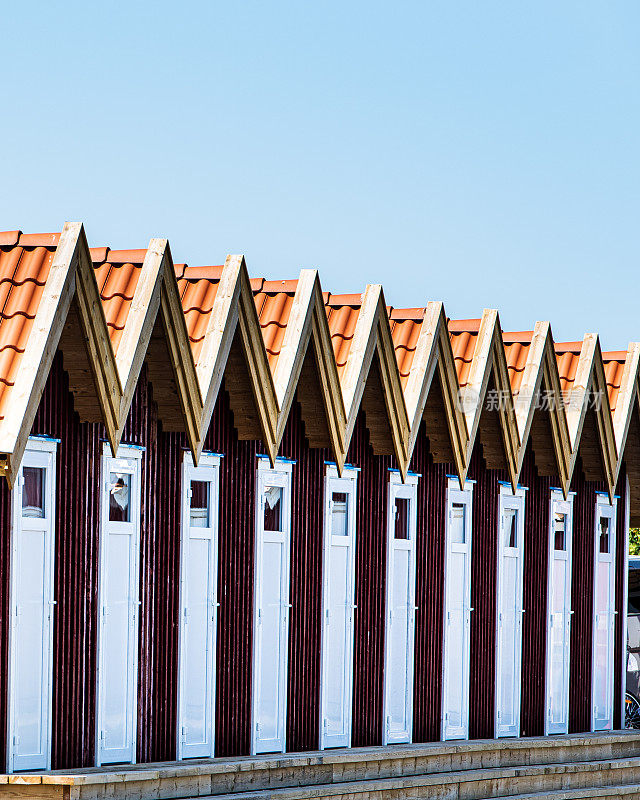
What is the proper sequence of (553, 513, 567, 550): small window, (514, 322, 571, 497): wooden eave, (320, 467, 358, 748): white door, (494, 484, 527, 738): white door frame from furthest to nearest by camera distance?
1. (553, 513, 567, 550): small window
2. (494, 484, 527, 738): white door frame
3. (514, 322, 571, 497): wooden eave
4. (320, 467, 358, 748): white door

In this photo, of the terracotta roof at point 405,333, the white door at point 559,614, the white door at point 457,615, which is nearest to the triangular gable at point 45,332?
the terracotta roof at point 405,333

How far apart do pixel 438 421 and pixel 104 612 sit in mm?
5715

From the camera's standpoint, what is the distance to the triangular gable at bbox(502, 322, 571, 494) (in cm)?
1808

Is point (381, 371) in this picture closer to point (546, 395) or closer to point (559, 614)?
point (546, 395)

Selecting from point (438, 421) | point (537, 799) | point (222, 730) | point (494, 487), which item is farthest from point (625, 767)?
point (222, 730)

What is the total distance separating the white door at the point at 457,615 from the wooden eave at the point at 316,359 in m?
3.23

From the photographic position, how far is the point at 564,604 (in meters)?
19.9

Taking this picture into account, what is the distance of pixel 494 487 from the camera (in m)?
18.6

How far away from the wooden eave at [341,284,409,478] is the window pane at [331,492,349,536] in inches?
28.5

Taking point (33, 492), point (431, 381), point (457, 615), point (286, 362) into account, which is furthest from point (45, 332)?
point (457, 615)

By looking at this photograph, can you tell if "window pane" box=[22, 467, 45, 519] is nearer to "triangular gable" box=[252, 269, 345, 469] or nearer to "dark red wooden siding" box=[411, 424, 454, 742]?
"triangular gable" box=[252, 269, 345, 469]

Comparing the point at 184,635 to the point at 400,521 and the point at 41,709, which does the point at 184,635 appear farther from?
the point at 400,521

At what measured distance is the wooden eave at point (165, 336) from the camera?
40.3 ft

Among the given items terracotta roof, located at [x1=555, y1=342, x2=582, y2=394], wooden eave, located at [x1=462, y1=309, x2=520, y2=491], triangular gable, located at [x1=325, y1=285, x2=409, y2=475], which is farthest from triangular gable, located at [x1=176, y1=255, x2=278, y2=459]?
terracotta roof, located at [x1=555, y1=342, x2=582, y2=394]
